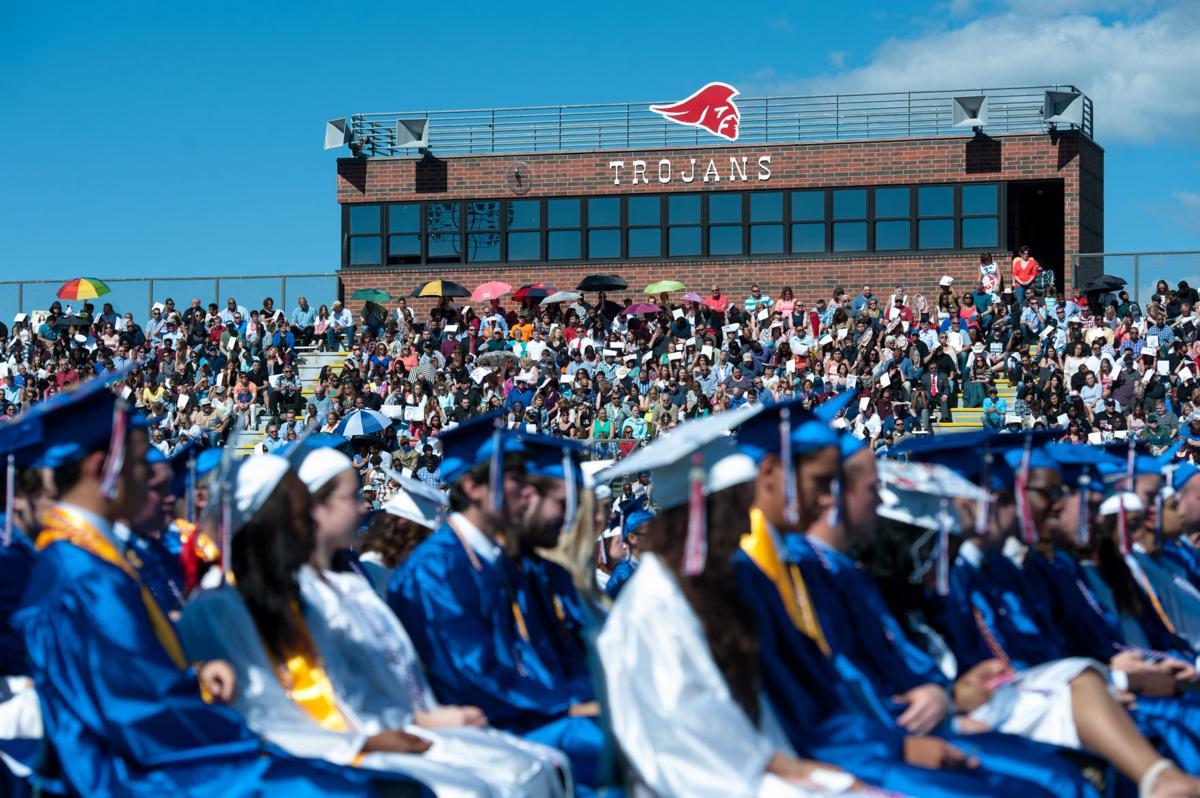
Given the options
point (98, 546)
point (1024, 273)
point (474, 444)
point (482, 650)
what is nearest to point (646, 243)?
point (1024, 273)

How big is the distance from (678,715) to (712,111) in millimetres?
30633

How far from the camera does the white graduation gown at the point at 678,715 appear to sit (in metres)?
4.36

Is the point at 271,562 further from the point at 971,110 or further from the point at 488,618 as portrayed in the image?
the point at 971,110

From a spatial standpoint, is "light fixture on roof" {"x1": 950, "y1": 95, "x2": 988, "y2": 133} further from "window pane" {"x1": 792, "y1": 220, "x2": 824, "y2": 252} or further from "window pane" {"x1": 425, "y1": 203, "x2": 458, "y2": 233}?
"window pane" {"x1": 425, "y1": 203, "x2": 458, "y2": 233}

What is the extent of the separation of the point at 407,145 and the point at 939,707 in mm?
31257

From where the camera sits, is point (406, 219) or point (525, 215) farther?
point (406, 219)

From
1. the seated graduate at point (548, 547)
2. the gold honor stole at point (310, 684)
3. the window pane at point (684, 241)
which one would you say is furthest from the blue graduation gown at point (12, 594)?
the window pane at point (684, 241)

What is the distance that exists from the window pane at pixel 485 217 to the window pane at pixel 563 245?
1288 mm

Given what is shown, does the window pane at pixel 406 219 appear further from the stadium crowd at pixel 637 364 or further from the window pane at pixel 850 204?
the window pane at pixel 850 204

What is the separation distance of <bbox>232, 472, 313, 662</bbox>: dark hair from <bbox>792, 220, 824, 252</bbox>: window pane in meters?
29.0

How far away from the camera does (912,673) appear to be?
18.3ft

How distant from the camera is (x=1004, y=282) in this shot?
102 ft

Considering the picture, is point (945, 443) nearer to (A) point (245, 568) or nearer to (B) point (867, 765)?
(B) point (867, 765)

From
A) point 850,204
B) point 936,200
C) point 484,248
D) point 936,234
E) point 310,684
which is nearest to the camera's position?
point 310,684
